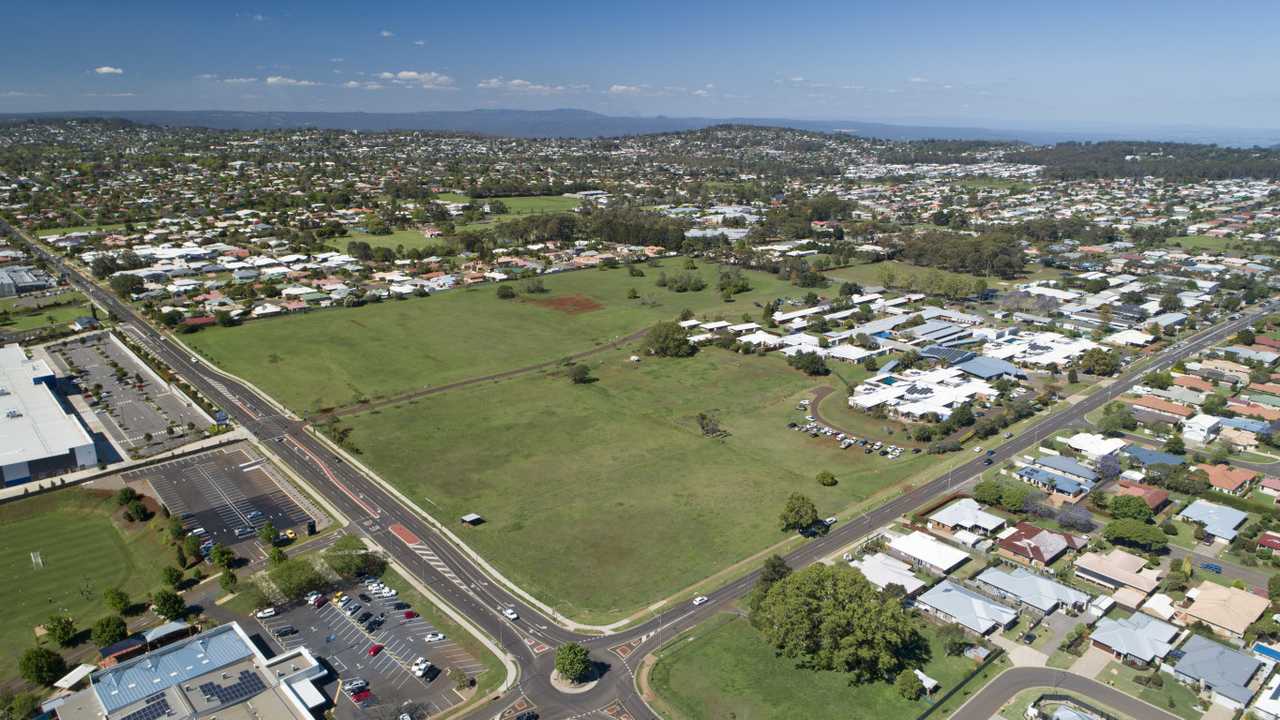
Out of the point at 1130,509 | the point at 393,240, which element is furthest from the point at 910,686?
the point at 393,240

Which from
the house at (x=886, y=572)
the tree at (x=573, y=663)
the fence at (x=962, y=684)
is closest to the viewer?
the fence at (x=962, y=684)

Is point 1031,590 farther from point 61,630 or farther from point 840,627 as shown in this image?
point 61,630

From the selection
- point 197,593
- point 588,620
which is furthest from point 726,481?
point 197,593

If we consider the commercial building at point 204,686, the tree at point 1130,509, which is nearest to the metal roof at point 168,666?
the commercial building at point 204,686

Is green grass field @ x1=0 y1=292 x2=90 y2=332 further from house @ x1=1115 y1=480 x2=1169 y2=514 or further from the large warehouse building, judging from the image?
house @ x1=1115 y1=480 x2=1169 y2=514

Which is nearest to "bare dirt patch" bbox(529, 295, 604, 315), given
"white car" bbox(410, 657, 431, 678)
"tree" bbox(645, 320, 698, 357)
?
"tree" bbox(645, 320, 698, 357)

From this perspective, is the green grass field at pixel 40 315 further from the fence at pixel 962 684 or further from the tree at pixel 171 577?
the fence at pixel 962 684

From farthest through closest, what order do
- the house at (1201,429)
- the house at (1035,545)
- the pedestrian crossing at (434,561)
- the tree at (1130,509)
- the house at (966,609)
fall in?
the house at (1201,429), the tree at (1130,509), the house at (1035,545), the pedestrian crossing at (434,561), the house at (966,609)

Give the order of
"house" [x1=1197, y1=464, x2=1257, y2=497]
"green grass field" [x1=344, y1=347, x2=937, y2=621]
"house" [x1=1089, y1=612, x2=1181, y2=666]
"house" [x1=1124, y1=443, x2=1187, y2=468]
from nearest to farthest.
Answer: "house" [x1=1089, y1=612, x2=1181, y2=666]
"green grass field" [x1=344, y1=347, x2=937, y2=621]
"house" [x1=1197, y1=464, x2=1257, y2=497]
"house" [x1=1124, y1=443, x2=1187, y2=468]
